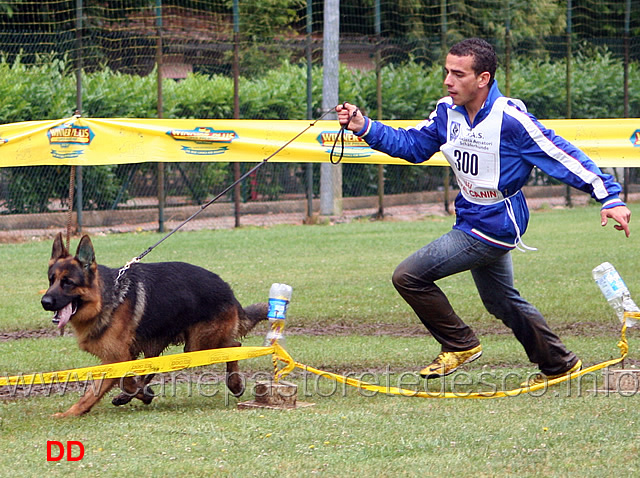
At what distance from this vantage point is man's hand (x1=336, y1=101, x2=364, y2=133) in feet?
19.1

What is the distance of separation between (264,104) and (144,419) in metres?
14.2

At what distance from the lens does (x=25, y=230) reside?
15719 mm

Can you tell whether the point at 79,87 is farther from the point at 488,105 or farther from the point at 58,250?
the point at 488,105

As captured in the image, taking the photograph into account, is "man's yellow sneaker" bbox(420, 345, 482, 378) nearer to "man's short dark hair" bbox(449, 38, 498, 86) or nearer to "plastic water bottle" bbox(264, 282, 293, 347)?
"plastic water bottle" bbox(264, 282, 293, 347)

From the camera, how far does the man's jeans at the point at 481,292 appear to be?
5785mm

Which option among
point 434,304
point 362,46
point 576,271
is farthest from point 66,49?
point 434,304

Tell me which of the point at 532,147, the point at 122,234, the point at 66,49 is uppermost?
the point at 66,49

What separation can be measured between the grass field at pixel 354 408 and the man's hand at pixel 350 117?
1730 mm

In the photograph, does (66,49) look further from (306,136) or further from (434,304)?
(434,304)

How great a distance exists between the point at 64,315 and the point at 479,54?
297cm

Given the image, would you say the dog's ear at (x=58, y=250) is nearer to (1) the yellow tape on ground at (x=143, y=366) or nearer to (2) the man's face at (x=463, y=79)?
(1) the yellow tape on ground at (x=143, y=366)

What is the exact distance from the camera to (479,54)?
565 cm

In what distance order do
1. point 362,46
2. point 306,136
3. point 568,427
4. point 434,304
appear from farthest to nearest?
point 362,46 → point 306,136 → point 434,304 → point 568,427

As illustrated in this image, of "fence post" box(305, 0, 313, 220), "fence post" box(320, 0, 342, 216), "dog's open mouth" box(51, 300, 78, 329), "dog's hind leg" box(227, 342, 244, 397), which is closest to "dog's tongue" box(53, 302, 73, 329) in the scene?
"dog's open mouth" box(51, 300, 78, 329)
